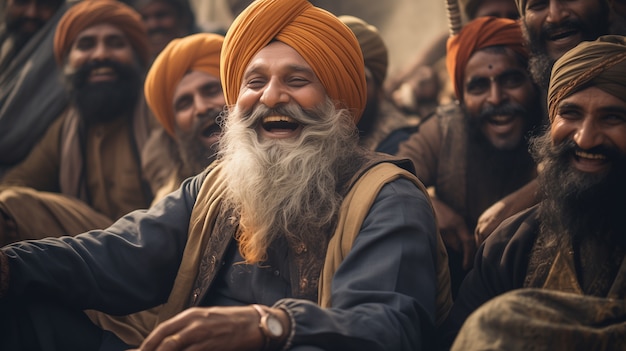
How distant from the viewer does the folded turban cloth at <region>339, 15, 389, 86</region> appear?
6.78 meters

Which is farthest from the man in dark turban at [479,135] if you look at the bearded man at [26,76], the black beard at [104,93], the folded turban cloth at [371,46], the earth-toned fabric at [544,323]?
the bearded man at [26,76]

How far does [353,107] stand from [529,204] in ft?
3.86

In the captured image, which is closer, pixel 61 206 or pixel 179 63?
pixel 61 206

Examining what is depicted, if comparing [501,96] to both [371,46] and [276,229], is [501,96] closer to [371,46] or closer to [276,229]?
Result: [371,46]

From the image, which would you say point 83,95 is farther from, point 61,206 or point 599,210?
point 599,210

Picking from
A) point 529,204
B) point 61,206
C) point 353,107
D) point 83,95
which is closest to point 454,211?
point 529,204

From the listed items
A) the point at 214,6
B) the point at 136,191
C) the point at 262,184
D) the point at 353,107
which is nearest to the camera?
the point at 262,184

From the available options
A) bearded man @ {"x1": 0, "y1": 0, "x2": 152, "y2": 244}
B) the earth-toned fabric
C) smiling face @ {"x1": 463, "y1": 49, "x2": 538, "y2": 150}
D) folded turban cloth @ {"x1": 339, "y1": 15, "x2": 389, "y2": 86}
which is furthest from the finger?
bearded man @ {"x1": 0, "y1": 0, "x2": 152, "y2": 244}

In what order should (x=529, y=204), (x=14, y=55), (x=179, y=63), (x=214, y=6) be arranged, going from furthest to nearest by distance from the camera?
(x=214, y=6)
(x=14, y=55)
(x=179, y=63)
(x=529, y=204)

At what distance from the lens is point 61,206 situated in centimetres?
593

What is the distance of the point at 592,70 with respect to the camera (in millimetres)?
4152

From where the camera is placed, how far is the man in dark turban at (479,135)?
565 centimetres

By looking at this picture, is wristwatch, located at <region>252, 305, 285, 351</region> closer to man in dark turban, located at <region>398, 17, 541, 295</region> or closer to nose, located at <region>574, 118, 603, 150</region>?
nose, located at <region>574, 118, 603, 150</region>

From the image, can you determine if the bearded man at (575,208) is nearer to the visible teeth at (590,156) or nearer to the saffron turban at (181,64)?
the visible teeth at (590,156)
